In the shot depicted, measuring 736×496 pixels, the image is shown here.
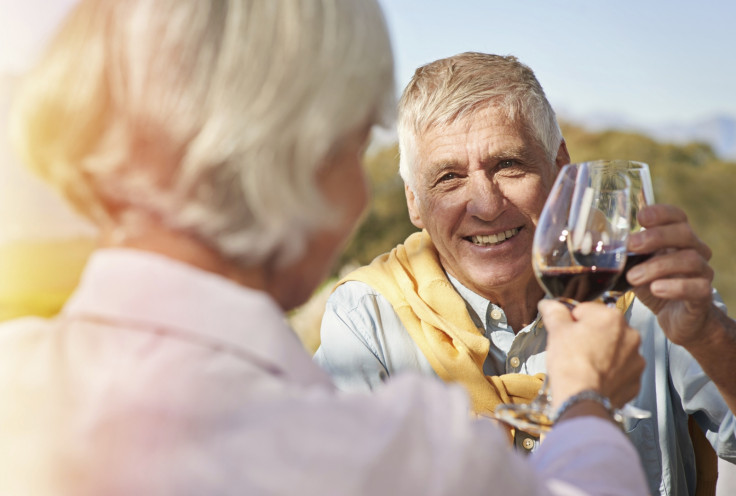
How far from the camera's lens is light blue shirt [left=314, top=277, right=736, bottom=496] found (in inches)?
76.7

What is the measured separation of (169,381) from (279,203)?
0.22 m

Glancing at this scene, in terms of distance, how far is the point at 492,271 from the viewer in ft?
6.96

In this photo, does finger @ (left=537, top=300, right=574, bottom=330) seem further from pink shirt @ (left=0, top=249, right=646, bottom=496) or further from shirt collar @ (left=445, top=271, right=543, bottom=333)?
shirt collar @ (left=445, top=271, right=543, bottom=333)

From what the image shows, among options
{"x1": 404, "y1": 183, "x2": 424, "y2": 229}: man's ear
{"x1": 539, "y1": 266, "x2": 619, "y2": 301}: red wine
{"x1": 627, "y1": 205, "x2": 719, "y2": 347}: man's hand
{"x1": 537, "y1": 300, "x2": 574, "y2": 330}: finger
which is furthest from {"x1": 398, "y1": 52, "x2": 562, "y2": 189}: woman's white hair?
{"x1": 537, "y1": 300, "x2": 574, "y2": 330}: finger

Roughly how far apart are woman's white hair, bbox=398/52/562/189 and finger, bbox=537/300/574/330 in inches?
41.8

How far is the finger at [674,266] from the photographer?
4.61 feet

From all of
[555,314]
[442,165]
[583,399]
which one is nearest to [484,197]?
[442,165]

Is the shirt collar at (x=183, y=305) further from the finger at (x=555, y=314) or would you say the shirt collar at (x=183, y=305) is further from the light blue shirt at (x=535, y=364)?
the light blue shirt at (x=535, y=364)

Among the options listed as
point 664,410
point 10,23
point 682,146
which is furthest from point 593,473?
point 682,146

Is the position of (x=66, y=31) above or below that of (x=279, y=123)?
above

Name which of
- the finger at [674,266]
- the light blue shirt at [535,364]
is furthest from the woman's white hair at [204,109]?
the light blue shirt at [535,364]

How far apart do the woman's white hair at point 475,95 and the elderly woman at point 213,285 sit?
1203mm

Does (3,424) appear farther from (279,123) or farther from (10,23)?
(10,23)

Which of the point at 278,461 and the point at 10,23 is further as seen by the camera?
the point at 10,23
